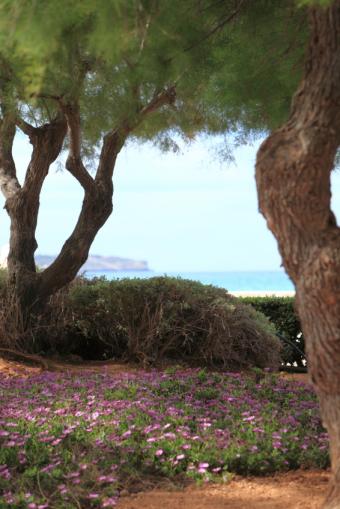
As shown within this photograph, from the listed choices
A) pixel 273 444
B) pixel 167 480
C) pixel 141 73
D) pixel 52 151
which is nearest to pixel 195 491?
pixel 167 480

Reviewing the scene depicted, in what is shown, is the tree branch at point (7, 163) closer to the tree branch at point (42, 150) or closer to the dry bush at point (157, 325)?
the tree branch at point (42, 150)

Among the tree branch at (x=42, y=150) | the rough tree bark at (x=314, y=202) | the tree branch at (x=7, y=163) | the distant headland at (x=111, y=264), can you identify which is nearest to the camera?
the rough tree bark at (x=314, y=202)

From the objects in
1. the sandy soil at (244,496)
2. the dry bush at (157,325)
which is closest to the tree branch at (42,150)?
the dry bush at (157,325)

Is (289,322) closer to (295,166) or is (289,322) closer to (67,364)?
(67,364)

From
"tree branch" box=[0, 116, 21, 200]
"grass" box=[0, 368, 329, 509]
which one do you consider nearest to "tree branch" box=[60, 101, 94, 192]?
"tree branch" box=[0, 116, 21, 200]

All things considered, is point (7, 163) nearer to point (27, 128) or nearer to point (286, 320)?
point (27, 128)

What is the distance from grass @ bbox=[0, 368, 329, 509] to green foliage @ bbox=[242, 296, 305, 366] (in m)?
3.62

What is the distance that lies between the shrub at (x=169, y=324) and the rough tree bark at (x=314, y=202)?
5103 mm

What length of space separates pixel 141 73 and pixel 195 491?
258cm

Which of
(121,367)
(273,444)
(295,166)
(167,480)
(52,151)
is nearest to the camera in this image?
(295,166)

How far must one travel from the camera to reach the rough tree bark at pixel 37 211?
892 centimetres

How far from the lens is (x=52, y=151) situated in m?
9.19

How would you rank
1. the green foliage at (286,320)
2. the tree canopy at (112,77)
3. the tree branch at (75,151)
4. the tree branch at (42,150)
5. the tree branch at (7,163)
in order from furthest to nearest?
the green foliage at (286,320) → the tree branch at (7,163) → the tree branch at (42,150) → the tree branch at (75,151) → the tree canopy at (112,77)

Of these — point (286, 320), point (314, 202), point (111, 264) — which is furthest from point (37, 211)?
point (111, 264)
